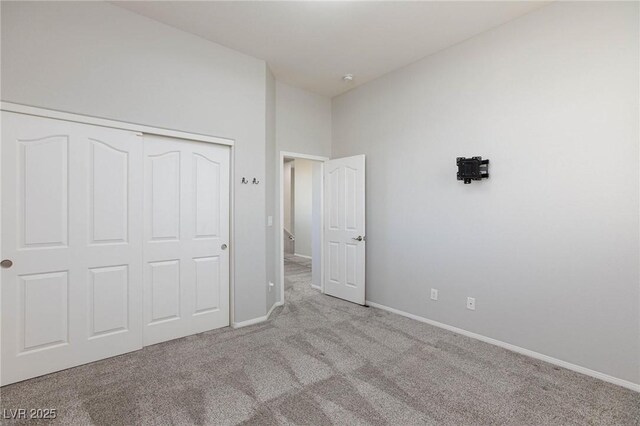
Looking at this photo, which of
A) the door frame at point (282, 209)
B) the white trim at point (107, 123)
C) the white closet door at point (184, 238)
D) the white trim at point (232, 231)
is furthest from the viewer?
the door frame at point (282, 209)

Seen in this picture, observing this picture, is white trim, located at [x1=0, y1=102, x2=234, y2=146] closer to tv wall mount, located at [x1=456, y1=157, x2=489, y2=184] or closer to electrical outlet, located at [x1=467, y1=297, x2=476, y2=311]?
tv wall mount, located at [x1=456, y1=157, x2=489, y2=184]

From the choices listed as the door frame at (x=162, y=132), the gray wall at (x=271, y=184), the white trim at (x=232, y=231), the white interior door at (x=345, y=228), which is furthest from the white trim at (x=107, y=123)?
the white interior door at (x=345, y=228)

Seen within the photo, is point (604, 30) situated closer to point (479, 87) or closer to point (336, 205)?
point (479, 87)

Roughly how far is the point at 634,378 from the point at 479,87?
9.11ft

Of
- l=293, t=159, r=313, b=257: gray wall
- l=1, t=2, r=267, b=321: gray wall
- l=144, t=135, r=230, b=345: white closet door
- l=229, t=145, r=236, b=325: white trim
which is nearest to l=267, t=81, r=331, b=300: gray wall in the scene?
l=1, t=2, r=267, b=321: gray wall

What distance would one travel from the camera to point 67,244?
8.04ft

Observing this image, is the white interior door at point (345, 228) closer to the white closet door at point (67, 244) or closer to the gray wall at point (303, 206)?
the white closet door at point (67, 244)

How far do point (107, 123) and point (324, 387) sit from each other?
2.86m

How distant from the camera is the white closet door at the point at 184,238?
9.54 ft

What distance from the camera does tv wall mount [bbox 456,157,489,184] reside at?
9.82 feet

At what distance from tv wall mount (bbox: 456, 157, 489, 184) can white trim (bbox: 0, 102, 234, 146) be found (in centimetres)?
252

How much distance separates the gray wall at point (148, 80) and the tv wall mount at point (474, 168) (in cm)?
226

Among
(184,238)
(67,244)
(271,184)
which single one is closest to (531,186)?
(271,184)

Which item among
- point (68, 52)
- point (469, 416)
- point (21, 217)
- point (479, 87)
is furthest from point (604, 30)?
point (21, 217)
